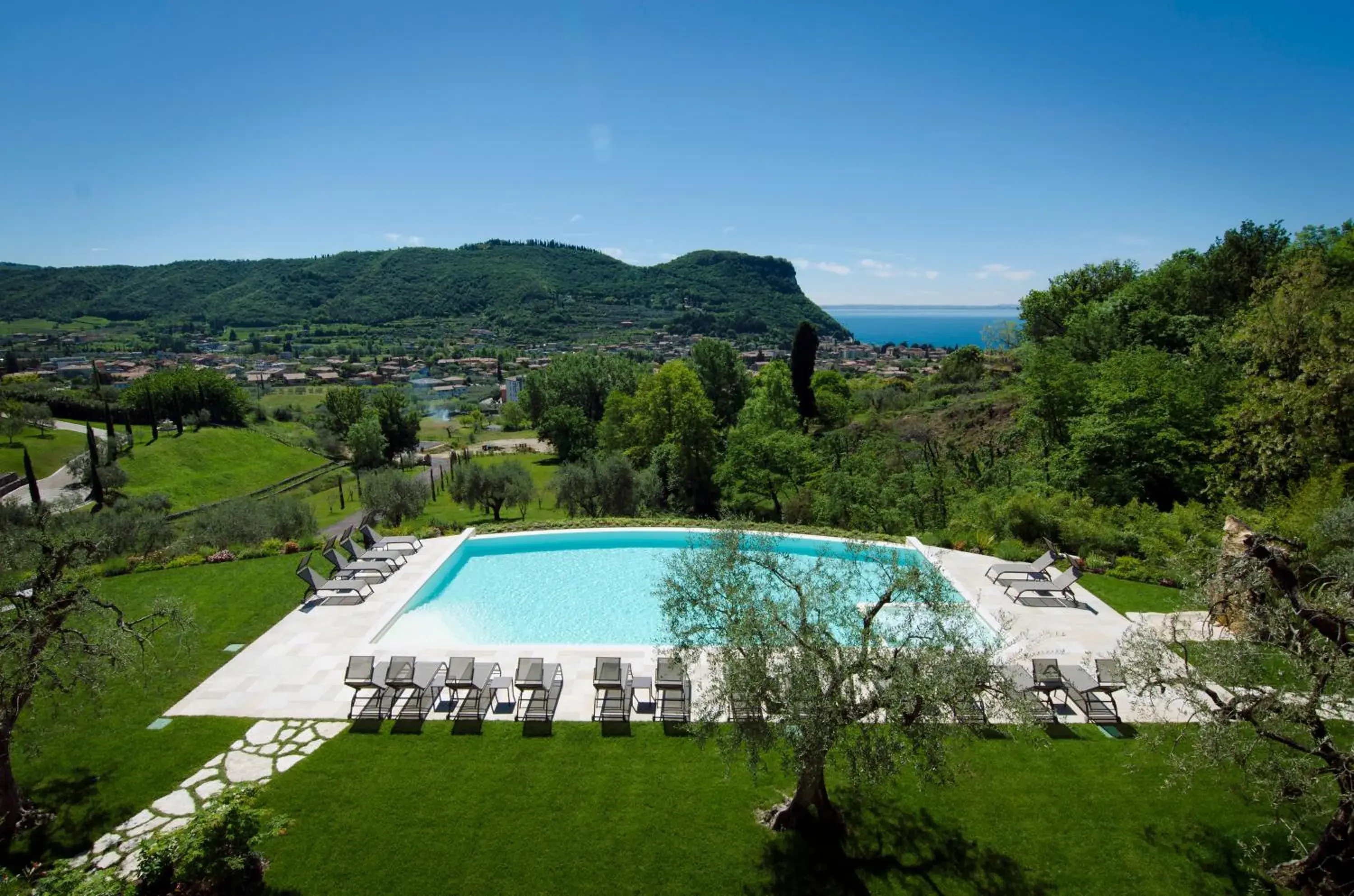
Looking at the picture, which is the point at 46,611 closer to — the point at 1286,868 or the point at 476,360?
the point at 1286,868

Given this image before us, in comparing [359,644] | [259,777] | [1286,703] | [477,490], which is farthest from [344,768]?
[477,490]

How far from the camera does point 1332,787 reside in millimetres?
6543

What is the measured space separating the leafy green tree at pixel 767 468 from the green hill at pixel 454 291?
12903 cm

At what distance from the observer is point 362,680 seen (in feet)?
34.6

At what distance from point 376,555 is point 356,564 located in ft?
1.81

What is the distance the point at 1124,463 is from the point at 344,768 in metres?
21.1

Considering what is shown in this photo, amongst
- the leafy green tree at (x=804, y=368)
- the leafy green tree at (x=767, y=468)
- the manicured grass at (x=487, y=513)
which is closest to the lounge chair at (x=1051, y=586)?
the leafy green tree at (x=767, y=468)

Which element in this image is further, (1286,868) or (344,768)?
(344,768)

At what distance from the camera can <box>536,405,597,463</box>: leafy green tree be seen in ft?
133

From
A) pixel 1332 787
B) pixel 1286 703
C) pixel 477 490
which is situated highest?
pixel 1286 703

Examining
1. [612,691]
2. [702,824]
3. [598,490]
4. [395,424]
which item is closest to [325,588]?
[612,691]

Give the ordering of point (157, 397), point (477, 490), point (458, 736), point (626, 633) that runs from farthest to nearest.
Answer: point (157, 397)
point (477, 490)
point (626, 633)
point (458, 736)

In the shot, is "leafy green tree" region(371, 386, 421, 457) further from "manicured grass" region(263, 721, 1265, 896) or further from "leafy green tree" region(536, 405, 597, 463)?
"manicured grass" region(263, 721, 1265, 896)

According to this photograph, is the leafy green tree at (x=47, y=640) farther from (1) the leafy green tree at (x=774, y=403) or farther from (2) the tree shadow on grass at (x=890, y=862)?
(1) the leafy green tree at (x=774, y=403)
